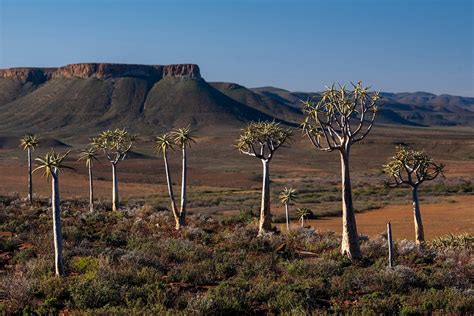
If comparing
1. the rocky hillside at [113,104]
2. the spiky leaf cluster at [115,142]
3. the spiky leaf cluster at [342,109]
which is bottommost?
the spiky leaf cluster at [115,142]

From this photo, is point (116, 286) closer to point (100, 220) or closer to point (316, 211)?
point (100, 220)

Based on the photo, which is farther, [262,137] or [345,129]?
[262,137]

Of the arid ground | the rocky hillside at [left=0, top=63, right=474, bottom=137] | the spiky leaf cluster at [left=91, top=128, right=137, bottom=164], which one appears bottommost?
the arid ground

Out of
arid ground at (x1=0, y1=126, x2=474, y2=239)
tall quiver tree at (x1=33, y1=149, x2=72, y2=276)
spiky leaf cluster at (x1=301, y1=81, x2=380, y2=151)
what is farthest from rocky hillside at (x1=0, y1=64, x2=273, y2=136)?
tall quiver tree at (x1=33, y1=149, x2=72, y2=276)

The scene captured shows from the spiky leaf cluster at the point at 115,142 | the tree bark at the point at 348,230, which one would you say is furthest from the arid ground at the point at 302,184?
the tree bark at the point at 348,230

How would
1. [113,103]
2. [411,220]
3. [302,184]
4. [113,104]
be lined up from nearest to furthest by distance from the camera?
[411,220] → [302,184] → [113,104] → [113,103]

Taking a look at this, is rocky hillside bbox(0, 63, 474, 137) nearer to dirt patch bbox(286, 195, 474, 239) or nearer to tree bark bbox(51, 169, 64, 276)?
dirt patch bbox(286, 195, 474, 239)

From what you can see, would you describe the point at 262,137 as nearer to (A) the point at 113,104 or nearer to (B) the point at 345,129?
(B) the point at 345,129

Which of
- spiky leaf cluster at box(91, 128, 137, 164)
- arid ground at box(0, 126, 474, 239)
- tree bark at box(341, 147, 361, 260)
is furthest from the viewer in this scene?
arid ground at box(0, 126, 474, 239)

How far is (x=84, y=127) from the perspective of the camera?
15900 cm

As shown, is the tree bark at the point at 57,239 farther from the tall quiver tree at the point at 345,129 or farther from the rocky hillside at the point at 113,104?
the rocky hillside at the point at 113,104

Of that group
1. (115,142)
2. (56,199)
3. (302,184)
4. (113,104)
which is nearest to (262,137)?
(56,199)

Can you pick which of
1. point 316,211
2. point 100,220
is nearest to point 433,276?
point 100,220

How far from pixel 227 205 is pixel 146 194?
13.7 meters
